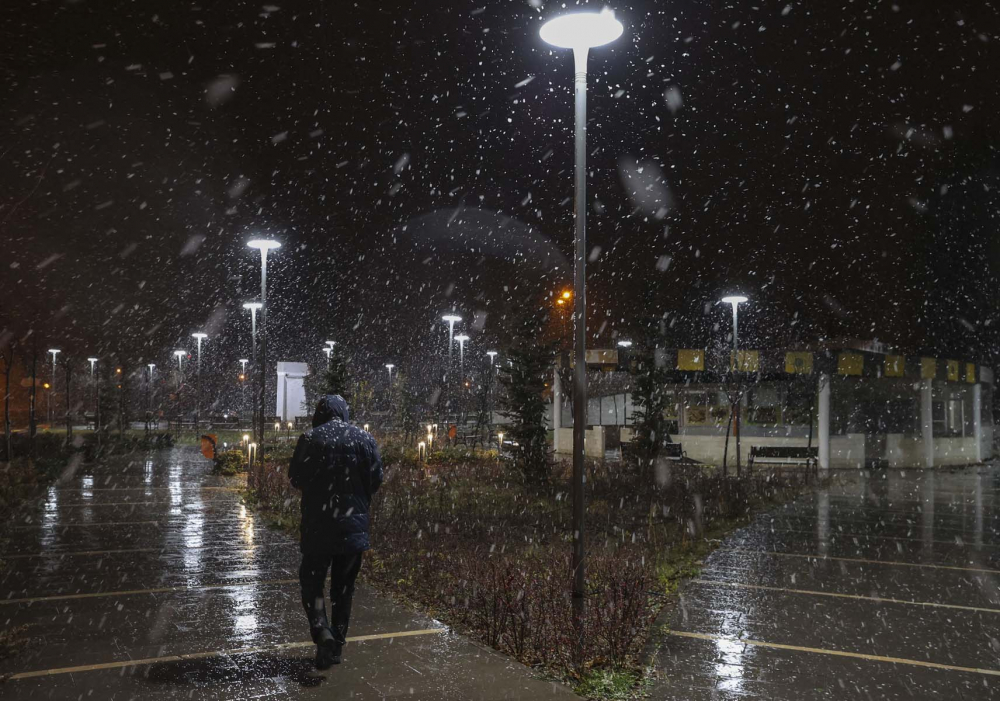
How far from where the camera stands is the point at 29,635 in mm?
6547

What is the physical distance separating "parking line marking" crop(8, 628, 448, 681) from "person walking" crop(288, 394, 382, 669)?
2.05 feet

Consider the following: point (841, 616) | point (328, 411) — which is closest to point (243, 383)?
point (841, 616)

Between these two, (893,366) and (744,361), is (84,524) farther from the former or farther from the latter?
(893,366)

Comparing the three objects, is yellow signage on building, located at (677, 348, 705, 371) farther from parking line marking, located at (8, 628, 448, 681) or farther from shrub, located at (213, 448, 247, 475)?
parking line marking, located at (8, 628, 448, 681)

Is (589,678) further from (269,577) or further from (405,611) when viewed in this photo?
(269,577)

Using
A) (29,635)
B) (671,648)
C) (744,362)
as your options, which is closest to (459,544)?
(671,648)

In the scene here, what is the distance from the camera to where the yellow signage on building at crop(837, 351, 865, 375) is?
30406 mm

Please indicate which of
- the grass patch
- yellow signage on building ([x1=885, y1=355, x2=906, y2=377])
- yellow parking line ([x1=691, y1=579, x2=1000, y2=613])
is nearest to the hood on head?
the grass patch

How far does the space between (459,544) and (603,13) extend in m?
7.16

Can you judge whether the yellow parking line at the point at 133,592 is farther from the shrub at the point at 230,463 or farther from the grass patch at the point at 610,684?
the shrub at the point at 230,463

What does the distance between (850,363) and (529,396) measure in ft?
51.9

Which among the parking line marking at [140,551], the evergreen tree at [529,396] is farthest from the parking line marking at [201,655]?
the evergreen tree at [529,396]

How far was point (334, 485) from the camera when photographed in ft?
18.8

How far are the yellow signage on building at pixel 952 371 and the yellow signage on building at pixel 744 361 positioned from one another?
39.4ft
